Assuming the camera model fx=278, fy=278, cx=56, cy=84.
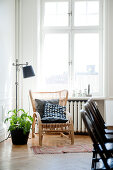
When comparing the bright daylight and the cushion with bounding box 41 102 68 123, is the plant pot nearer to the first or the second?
the bright daylight

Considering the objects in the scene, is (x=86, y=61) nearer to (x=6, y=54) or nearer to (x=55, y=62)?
(x=55, y=62)

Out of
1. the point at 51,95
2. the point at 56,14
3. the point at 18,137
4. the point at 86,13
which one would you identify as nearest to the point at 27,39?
the point at 56,14

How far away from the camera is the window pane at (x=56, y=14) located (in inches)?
251

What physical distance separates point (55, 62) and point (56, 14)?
111cm

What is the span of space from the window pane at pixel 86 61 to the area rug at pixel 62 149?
185 cm

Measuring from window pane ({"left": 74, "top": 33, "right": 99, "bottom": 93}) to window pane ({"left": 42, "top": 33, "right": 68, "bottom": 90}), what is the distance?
250 mm

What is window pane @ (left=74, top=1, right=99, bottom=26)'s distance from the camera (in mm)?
6273

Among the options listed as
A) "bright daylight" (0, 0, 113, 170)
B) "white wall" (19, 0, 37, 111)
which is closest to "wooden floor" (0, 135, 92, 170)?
"bright daylight" (0, 0, 113, 170)

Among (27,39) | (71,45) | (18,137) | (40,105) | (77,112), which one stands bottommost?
(18,137)

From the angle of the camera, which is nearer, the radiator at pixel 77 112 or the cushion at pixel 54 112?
the cushion at pixel 54 112

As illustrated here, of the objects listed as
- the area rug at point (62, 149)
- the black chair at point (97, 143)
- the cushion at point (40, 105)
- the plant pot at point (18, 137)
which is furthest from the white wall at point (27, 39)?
the black chair at point (97, 143)

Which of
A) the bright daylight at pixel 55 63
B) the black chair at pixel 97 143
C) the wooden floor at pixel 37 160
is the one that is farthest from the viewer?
the bright daylight at pixel 55 63

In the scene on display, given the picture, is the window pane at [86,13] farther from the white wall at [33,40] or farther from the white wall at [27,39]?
the white wall at [27,39]

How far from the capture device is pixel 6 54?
5340 mm
